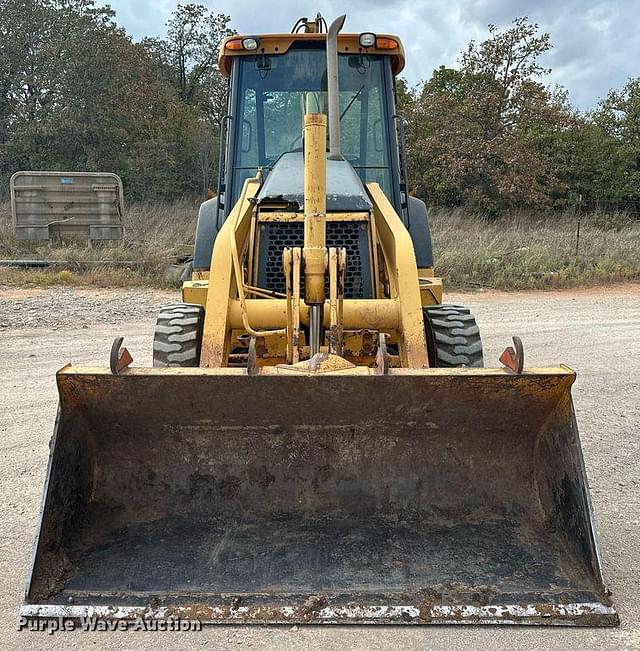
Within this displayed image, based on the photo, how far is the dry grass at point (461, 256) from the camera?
12.2 meters

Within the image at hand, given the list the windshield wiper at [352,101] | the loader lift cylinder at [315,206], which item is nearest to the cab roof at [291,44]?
the windshield wiper at [352,101]

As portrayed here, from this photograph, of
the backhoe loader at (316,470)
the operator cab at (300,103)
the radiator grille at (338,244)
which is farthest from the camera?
the operator cab at (300,103)

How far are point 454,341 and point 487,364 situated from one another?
2.88 m

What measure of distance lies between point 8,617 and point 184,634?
0.70 metres

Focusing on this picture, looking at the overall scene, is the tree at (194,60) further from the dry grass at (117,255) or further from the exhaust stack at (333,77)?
the exhaust stack at (333,77)

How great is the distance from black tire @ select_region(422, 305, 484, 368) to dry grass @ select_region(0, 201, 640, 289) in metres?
8.36

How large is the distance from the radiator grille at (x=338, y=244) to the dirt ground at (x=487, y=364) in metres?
1.83

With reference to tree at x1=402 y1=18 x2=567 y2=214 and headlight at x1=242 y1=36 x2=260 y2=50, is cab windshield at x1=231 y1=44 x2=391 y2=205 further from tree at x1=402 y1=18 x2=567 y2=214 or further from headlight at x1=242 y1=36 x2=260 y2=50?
tree at x1=402 y1=18 x2=567 y2=214

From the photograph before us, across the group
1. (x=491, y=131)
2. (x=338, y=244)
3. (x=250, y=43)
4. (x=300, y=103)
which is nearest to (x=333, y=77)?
(x=338, y=244)

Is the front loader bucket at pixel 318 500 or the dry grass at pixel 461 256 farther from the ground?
the dry grass at pixel 461 256

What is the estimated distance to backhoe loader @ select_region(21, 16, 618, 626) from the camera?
101 inches

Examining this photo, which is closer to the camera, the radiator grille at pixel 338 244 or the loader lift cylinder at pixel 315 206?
the loader lift cylinder at pixel 315 206

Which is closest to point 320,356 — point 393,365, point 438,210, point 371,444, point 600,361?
point 371,444

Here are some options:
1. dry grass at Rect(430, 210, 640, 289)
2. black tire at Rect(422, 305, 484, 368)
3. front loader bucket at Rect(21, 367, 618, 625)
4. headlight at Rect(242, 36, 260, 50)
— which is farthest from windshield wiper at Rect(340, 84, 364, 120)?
dry grass at Rect(430, 210, 640, 289)
